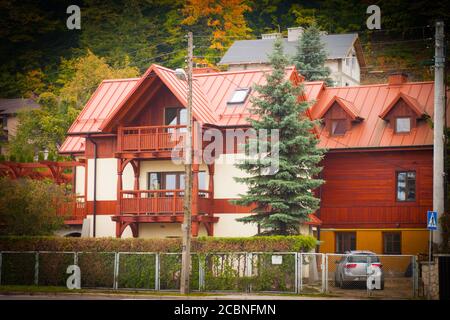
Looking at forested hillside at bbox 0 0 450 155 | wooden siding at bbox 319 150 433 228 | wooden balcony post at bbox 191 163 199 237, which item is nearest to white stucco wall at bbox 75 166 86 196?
wooden balcony post at bbox 191 163 199 237

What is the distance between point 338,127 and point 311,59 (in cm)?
1508

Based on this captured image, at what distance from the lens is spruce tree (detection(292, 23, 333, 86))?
64.4 m

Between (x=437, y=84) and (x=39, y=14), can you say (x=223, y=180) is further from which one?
(x=39, y=14)

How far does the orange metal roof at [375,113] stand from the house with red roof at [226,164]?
0.19 feet

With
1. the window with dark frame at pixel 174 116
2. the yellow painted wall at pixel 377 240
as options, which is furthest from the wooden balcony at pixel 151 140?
the yellow painted wall at pixel 377 240

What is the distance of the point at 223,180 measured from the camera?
151 feet

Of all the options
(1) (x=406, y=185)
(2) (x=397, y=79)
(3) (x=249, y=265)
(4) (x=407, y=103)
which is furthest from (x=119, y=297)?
(2) (x=397, y=79)

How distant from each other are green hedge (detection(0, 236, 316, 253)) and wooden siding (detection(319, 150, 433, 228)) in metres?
10.7

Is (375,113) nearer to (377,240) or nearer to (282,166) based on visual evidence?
(377,240)

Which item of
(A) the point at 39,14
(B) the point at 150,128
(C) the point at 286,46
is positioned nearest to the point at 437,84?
(B) the point at 150,128

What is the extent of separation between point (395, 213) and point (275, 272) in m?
13.0

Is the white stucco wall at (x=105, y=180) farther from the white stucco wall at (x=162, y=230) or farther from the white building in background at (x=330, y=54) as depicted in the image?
the white building in background at (x=330, y=54)

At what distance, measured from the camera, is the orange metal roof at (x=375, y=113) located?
4897 centimetres

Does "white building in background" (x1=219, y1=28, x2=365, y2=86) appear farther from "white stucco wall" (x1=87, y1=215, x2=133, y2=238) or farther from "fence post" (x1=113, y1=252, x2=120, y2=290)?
"fence post" (x1=113, y1=252, x2=120, y2=290)
